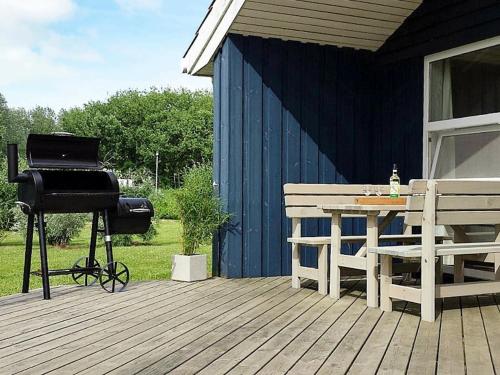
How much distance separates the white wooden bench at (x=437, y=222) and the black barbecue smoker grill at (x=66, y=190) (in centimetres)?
230

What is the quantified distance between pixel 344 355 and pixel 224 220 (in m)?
3.12

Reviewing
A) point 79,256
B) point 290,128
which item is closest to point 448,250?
point 290,128

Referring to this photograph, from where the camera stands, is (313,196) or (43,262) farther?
(313,196)

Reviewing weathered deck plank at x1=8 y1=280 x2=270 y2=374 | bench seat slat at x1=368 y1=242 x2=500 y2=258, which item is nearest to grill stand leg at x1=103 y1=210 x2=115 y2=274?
weathered deck plank at x1=8 y1=280 x2=270 y2=374

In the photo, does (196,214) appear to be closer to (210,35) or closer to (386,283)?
(210,35)

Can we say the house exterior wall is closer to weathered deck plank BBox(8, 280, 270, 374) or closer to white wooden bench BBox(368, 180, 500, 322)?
weathered deck plank BBox(8, 280, 270, 374)

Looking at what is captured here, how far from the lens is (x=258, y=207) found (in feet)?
21.7

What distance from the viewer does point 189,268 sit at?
6.24m

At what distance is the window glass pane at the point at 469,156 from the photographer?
5910mm

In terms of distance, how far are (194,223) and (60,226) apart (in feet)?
21.9

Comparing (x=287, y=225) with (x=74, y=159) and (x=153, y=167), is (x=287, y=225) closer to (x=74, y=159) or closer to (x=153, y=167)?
(x=74, y=159)

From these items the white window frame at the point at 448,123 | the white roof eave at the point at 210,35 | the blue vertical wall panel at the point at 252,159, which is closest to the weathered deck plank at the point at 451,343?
the white window frame at the point at 448,123

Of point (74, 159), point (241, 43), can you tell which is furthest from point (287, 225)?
point (74, 159)

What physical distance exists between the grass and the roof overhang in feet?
8.51
